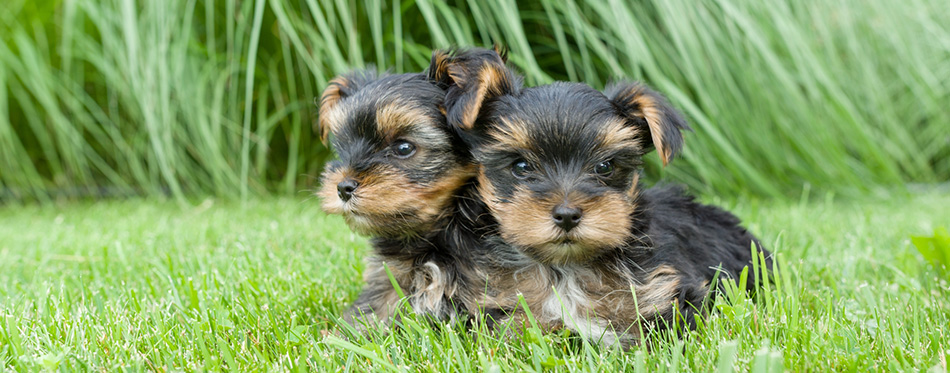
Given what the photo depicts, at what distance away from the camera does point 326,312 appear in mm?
2598

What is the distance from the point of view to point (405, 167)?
90.0 inches

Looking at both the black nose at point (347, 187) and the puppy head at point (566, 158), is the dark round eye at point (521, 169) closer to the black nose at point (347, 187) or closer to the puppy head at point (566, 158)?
the puppy head at point (566, 158)

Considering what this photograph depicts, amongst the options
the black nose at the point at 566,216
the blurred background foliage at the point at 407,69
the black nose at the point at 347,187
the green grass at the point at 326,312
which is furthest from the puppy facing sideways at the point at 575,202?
the blurred background foliage at the point at 407,69

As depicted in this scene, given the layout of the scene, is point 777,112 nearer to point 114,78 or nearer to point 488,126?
point 488,126

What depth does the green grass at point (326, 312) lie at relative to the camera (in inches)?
74.6

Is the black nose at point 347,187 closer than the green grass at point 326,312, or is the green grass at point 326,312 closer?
the green grass at point 326,312

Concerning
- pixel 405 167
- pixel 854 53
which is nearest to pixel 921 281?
pixel 405 167

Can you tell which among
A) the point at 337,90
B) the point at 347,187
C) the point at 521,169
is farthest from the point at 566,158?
the point at 337,90

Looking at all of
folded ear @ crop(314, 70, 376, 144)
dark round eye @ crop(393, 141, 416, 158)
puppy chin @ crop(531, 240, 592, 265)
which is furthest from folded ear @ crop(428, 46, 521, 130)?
puppy chin @ crop(531, 240, 592, 265)

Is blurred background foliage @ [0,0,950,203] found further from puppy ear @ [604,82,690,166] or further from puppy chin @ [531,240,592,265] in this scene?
puppy chin @ [531,240,592,265]

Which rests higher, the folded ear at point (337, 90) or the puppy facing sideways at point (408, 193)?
the folded ear at point (337, 90)

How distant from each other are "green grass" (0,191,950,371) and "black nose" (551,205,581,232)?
0.33m

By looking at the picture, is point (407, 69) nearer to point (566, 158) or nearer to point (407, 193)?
point (407, 193)

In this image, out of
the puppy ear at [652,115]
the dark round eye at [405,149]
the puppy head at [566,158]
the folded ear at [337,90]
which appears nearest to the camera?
the puppy head at [566,158]
